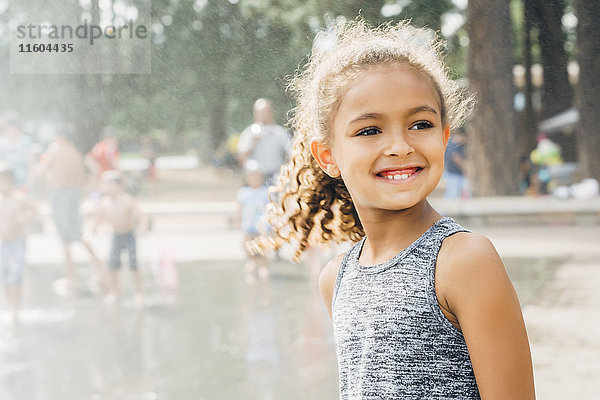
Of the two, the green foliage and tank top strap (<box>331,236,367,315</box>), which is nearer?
tank top strap (<box>331,236,367,315</box>)

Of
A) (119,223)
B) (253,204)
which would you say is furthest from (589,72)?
(119,223)

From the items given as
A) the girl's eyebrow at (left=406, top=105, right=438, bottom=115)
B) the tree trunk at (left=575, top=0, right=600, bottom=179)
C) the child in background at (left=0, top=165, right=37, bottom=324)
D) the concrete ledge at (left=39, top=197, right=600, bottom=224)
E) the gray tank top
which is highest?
the tree trunk at (left=575, top=0, right=600, bottom=179)

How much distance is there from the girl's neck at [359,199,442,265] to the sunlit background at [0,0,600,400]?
3.60 ft

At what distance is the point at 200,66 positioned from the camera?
4.21 meters

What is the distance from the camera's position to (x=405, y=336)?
118cm

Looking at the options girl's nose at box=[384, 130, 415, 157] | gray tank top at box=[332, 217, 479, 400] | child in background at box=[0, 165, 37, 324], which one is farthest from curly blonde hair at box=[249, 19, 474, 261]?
child in background at box=[0, 165, 37, 324]

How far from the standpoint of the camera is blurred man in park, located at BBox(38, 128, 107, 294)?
5.62 metres

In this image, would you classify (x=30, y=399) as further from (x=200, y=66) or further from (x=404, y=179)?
(x=404, y=179)

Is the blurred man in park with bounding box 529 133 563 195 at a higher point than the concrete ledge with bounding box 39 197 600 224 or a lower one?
higher

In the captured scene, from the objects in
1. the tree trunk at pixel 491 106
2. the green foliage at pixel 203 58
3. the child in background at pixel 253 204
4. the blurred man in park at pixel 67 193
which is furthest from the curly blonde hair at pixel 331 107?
the blurred man in park at pixel 67 193

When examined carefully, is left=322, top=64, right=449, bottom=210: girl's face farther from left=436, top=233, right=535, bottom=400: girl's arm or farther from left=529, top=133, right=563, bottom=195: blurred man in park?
left=529, top=133, right=563, bottom=195: blurred man in park

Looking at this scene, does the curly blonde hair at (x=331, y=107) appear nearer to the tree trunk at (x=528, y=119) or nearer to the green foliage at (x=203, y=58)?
the green foliage at (x=203, y=58)

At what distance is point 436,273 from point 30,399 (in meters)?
2.79

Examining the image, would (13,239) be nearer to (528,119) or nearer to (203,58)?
(203,58)
